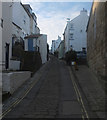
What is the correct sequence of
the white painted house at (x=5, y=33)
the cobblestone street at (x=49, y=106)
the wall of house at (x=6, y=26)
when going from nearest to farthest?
the cobblestone street at (x=49, y=106), the white painted house at (x=5, y=33), the wall of house at (x=6, y=26)

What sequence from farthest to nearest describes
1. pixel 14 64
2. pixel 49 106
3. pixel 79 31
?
pixel 79 31, pixel 14 64, pixel 49 106

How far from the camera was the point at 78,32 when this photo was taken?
43719mm

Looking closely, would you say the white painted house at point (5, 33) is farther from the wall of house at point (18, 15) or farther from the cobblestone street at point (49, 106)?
the wall of house at point (18, 15)

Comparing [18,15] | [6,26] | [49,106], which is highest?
[18,15]

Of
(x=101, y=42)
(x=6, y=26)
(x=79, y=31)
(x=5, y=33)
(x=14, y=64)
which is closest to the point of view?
(x=101, y=42)

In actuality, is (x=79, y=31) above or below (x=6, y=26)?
above

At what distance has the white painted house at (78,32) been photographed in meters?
43.1

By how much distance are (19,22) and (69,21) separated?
15232 mm

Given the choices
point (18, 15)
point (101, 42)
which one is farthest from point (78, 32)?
point (101, 42)

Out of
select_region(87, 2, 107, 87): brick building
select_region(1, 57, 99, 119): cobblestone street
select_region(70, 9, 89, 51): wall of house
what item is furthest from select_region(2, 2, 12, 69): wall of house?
select_region(70, 9, 89, 51): wall of house

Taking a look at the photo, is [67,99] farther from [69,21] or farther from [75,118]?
[69,21]

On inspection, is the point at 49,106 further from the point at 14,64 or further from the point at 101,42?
the point at 14,64

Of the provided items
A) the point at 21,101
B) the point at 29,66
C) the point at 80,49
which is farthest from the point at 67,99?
the point at 80,49

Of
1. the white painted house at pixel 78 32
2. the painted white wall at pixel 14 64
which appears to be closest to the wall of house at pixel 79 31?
the white painted house at pixel 78 32
